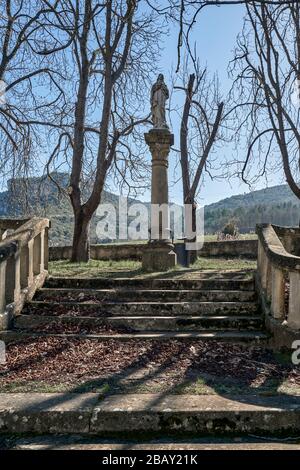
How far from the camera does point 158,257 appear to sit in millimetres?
10562

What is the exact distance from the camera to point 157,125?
11.0m

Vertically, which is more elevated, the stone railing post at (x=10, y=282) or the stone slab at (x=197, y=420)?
the stone railing post at (x=10, y=282)

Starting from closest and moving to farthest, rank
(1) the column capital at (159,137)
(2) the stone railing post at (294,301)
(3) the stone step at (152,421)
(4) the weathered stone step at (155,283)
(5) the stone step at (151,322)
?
(3) the stone step at (152,421) → (2) the stone railing post at (294,301) → (5) the stone step at (151,322) → (4) the weathered stone step at (155,283) → (1) the column capital at (159,137)

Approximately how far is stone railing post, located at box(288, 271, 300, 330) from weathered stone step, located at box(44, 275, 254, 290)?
219 cm

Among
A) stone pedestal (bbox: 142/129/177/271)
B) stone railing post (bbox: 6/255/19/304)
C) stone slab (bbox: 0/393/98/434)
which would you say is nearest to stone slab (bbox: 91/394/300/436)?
stone slab (bbox: 0/393/98/434)

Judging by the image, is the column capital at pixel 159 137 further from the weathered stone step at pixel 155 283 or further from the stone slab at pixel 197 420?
the stone slab at pixel 197 420

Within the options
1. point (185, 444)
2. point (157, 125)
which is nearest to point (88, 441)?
point (185, 444)

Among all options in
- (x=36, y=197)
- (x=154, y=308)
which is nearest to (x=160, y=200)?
(x=154, y=308)

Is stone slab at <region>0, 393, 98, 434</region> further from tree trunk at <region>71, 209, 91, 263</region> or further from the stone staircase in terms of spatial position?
tree trunk at <region>71, 209, 91, 263</region>

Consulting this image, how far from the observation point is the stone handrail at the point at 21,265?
6.49m

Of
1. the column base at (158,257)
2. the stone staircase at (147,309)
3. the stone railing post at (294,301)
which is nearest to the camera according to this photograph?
the stone railing post at (294,301)

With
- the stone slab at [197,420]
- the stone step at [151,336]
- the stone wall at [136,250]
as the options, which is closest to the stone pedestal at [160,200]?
the stone step at [151,336]

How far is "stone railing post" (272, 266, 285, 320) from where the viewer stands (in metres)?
6.18
